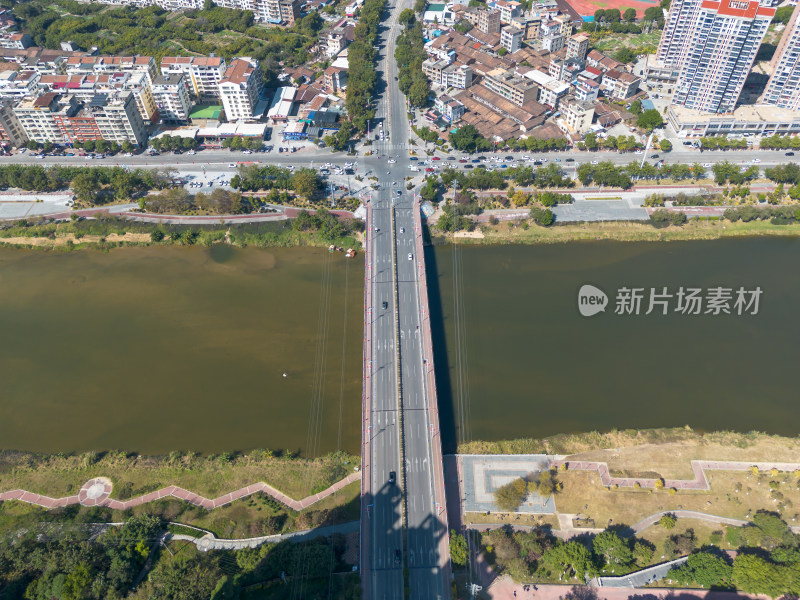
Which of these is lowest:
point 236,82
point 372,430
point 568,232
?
point 372,430

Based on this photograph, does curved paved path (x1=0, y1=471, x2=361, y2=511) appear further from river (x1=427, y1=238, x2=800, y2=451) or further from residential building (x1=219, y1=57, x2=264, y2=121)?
residential building (x1=219, y1=57, x2=264, y2=121)

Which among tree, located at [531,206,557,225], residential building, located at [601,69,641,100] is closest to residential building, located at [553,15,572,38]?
residential building, located at [601,69,641,100]

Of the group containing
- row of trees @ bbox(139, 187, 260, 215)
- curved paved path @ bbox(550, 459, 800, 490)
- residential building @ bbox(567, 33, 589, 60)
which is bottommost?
curved paved path @ bbox(550, 459, 800, 490)

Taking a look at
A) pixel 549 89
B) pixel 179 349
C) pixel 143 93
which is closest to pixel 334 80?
pixel 143 93

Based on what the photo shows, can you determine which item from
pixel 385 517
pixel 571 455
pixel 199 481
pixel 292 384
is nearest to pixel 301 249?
pixel 292 384

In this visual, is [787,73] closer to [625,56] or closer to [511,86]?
[625,56]

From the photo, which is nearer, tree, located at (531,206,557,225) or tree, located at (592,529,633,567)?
tree, located at (592,529,633,567)

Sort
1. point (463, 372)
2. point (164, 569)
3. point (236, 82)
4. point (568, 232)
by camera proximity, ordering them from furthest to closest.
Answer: point (236, 82), point (568, 232), point (463, 372), point (164, 569)

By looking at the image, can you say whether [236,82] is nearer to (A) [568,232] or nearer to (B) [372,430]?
(A) [568,232]
